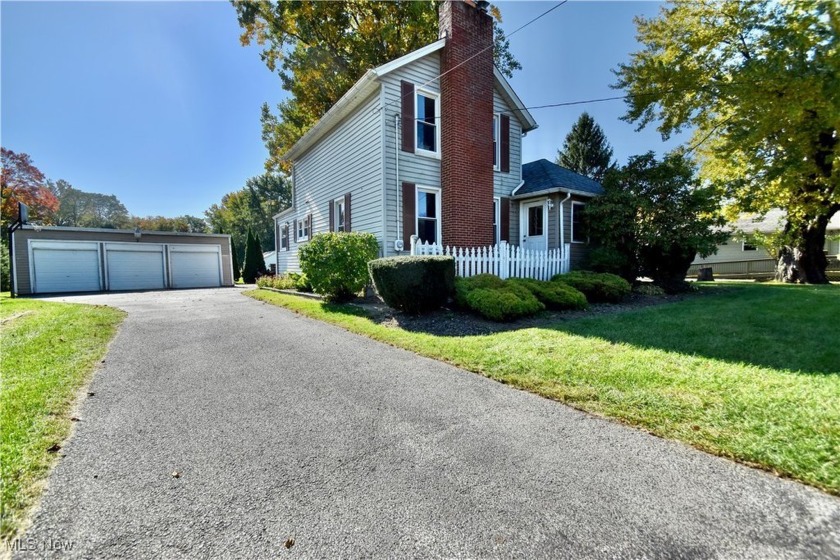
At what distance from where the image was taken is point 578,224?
480 inches

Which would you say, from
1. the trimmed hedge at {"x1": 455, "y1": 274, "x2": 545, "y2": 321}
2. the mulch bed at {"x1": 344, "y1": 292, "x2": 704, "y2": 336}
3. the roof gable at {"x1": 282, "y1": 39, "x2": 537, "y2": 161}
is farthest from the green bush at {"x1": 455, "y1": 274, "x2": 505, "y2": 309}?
the roof gable at {"x1": 282, "y1": 39, "x2": 537, "y2": 161}

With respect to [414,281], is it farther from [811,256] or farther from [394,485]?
[811,256]

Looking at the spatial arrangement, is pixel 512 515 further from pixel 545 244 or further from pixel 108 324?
pixel 545 244

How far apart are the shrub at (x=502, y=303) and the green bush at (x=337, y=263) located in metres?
3.15

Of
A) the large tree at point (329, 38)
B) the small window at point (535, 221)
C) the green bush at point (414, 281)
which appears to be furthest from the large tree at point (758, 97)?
the green bush at point (414, 281)

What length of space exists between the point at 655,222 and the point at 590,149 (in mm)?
24789

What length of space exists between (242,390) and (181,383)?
825mm

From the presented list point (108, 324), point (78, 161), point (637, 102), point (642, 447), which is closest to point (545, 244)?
point (637, 102)

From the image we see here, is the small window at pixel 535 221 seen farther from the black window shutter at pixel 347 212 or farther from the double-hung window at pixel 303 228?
the double-hung window at pixel 303 228

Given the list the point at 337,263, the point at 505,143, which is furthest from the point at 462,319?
the point at 505,143

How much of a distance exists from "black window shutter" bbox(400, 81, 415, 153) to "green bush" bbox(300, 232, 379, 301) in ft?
10.5

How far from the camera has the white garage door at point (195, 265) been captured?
70.1 feet

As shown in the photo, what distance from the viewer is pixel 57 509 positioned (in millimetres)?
1928

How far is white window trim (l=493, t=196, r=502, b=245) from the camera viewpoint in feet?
39.0
